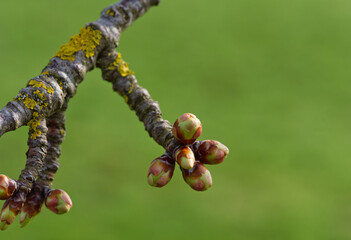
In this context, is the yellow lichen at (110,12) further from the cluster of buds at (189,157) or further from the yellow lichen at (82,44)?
the cluster of buds at (189,157)

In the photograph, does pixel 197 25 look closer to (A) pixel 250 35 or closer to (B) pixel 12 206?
(A) pixel 250 35

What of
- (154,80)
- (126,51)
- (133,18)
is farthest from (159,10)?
(133,18)

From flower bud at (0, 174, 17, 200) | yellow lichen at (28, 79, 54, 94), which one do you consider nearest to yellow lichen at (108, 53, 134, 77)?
yellow lichen at (28, 79, 54, 94)

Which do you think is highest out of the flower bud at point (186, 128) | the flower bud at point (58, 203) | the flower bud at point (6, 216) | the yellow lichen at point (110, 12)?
the yellow lichen at point (110, 12)

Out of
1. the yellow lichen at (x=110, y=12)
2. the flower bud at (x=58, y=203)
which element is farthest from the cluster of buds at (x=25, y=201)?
the yellow lichen at (x=110, y=12)

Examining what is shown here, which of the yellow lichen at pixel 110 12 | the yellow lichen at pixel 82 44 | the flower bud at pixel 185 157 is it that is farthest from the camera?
the yellow lichen at pixel 110 12

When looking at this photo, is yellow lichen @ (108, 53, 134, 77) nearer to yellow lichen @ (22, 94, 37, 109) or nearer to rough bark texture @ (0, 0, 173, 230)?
rough bark texture @ (0, 0, 173, 230)
